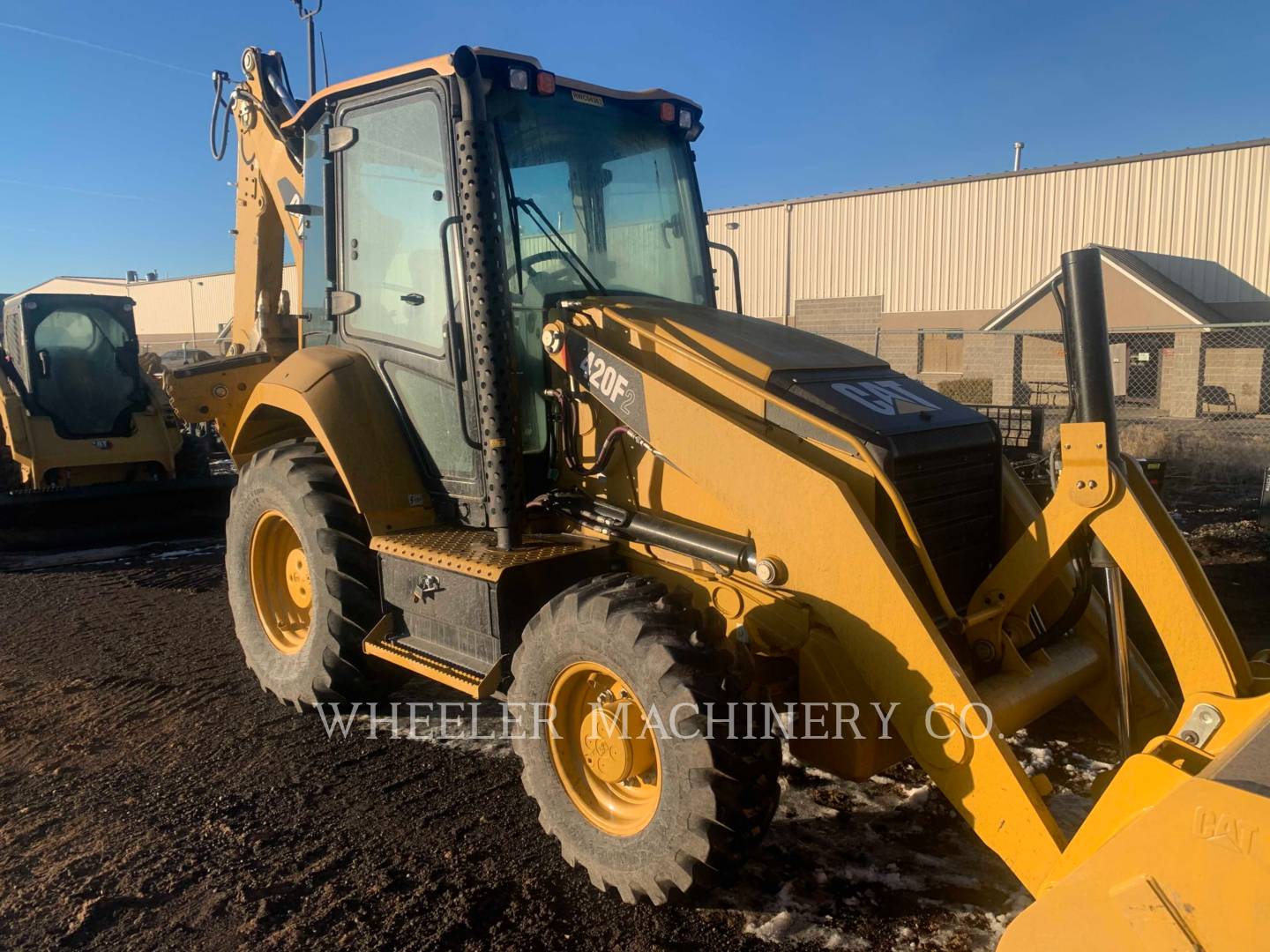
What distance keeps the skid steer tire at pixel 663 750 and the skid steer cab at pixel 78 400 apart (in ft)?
27.8

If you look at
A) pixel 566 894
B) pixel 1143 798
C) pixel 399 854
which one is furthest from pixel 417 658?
pixel 1143 798

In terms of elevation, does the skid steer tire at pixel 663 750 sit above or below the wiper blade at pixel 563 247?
below

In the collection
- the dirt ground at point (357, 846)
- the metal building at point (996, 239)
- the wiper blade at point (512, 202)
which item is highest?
the metal building at point (996, 239)

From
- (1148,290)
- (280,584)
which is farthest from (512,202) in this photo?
(1148,290)

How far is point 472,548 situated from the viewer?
3795mm

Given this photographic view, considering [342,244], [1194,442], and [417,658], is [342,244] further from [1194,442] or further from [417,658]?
[1194,442]

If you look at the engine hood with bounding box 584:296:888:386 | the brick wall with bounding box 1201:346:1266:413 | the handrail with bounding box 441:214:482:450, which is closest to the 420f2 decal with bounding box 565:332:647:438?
the engine hood with bounding box 584:296:888:386

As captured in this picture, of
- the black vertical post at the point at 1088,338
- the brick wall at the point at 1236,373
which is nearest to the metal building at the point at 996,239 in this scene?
the brick wall at the point at 1236,373

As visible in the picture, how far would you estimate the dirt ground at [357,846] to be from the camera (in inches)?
117

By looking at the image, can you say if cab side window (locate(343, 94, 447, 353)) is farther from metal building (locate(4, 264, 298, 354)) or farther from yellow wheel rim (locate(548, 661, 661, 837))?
metal building (locate(4, 264, 298, 354))

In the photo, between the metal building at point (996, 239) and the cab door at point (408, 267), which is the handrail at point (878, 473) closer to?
the cab door at point (408, 267)

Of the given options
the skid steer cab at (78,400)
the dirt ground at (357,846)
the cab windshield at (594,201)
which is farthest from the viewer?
the skid steer cab at (78,400)

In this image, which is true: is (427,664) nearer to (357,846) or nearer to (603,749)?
(357,846)

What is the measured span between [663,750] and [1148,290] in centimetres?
2186
